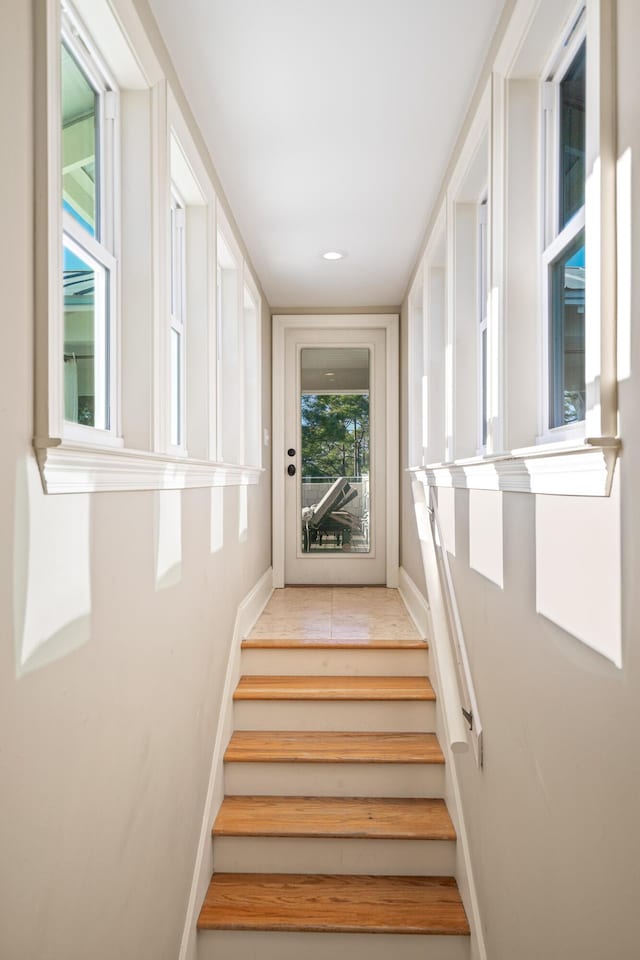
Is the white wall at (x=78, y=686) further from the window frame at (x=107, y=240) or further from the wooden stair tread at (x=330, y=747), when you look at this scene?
the wooden stair tread at (x=330, y=747)

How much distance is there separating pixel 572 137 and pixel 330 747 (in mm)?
2292

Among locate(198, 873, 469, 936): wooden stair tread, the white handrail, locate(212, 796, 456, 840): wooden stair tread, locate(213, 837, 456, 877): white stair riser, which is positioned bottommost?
locate(198, 873, 469, 936): wooden stair tread

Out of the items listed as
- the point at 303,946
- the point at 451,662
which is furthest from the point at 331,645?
the point at 451,662

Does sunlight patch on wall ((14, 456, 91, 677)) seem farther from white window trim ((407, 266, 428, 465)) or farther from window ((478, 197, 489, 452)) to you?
white window trim ((407, 266, 428, 465))

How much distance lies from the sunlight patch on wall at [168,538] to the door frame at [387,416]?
2.90 meters

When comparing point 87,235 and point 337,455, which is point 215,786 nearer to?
point 87,235

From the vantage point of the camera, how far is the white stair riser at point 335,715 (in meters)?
2.80

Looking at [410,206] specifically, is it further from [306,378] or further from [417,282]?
[306,378]

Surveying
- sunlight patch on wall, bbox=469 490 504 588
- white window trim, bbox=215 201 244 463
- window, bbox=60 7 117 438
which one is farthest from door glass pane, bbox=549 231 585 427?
white window trim, bbox=215 201 244 463

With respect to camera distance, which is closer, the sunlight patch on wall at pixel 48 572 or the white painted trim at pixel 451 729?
the sunlight patch on wall at pixel 48 572

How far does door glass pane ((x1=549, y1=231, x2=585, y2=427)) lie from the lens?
145 centimetres

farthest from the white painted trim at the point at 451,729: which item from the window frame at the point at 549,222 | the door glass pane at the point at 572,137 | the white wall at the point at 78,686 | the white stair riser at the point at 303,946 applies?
the door glass pane at the point at 572,137

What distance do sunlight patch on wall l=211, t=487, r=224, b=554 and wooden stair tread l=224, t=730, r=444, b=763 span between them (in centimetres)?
84

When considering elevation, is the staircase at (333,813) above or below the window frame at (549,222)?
below
